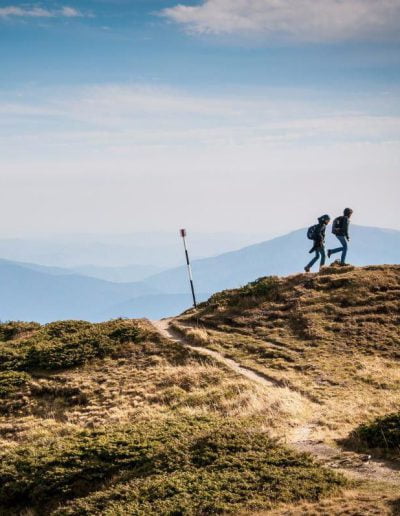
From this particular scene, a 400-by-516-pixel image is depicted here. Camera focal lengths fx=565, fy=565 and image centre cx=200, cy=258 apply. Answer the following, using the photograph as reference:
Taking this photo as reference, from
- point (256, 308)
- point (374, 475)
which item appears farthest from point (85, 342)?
point (374, 475)

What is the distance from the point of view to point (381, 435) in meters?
15.7

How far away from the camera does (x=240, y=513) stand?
460 inches

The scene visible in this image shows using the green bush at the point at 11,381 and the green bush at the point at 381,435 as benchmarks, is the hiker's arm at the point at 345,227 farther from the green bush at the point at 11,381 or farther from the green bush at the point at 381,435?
the green bush at the point at 11,381

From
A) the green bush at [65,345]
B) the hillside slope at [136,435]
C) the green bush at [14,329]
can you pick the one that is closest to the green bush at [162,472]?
the hillside slope at [136,435]

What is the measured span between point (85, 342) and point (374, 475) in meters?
19.8

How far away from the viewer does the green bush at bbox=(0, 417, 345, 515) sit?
12438 millimetres

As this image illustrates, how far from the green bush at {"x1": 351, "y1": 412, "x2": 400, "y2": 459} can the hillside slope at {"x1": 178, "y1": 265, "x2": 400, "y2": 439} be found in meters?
1.04

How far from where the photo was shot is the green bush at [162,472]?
1244 centimetres

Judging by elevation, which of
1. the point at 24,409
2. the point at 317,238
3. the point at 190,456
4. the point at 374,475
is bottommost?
the point at 374,475

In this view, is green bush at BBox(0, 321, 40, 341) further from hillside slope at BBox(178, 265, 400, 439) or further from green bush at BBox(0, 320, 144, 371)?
hillside slope at BBox(178, 265, 400, 439)

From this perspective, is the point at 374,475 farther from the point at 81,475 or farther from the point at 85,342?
the point at 85,342

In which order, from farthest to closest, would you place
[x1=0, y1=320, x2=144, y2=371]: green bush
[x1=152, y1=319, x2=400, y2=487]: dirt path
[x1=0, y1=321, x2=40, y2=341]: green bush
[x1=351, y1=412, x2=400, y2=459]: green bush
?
[x1=0, y1=321, x2=40, y2=341]: green bush → [x1=0, y1=320, x2=144, y2=371]: green bush → [x1=351, y1=412, x2=400, y2=459]: green bush → [x1=152, y1=319, x2=400, y2=487]: dirt path

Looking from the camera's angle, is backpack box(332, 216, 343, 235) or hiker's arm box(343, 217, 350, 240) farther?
backpack box(332, 216, 343, 235)

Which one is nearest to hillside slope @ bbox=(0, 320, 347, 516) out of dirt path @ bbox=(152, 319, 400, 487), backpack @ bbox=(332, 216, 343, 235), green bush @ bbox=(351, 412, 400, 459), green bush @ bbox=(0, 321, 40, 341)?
dirt path @ bbox=(152, 319, 400, 487)
